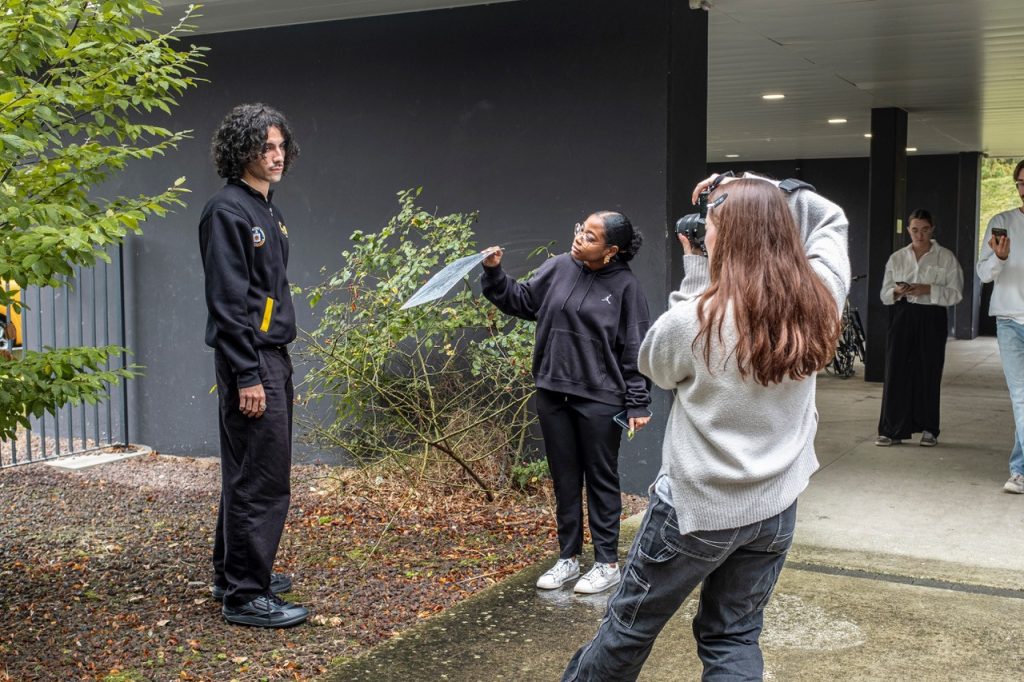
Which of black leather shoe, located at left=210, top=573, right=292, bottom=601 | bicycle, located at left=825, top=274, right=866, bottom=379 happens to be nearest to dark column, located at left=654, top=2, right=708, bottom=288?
black leather shoe, located at left=210, top=573, right=292, bottom=601

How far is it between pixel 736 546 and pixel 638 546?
0.26 metres

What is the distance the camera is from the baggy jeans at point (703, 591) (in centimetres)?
266

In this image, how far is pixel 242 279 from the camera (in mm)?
4152

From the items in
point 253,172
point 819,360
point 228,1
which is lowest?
point 819,360

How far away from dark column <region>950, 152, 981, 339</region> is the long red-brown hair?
59.3 ft

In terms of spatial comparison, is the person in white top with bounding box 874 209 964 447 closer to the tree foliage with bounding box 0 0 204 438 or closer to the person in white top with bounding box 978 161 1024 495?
the person in white top with bounding box 978 161 1024 495

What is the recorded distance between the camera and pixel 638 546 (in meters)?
2.76

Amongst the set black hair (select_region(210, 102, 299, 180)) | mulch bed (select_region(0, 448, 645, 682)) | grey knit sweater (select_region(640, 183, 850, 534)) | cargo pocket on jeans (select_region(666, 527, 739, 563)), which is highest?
black hair (select_region(210, 102, 299, 180))

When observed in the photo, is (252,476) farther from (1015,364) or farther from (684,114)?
(1015,364)

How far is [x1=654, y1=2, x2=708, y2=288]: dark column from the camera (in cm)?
653

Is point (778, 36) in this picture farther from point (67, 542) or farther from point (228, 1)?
point (67, 542)

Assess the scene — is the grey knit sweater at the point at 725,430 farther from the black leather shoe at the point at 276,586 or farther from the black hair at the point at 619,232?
the black leather shoe at the point at 276,586

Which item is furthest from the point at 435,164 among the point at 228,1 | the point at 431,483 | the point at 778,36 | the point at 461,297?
the point at 778,36

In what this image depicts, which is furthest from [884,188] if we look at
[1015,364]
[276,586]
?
[276,586]
